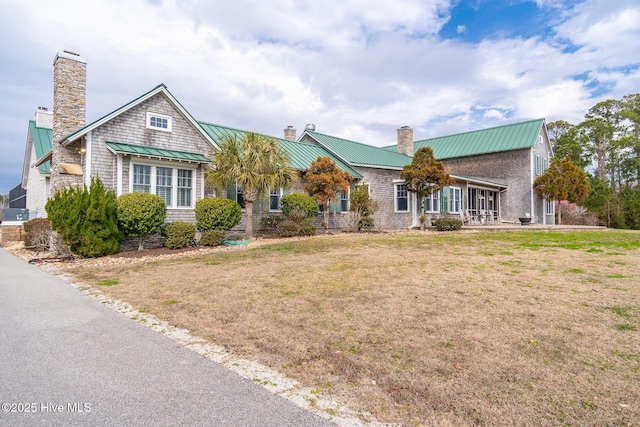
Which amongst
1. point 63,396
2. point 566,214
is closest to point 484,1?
point 63,396

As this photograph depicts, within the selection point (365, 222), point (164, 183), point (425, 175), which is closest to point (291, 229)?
point (365, 222)

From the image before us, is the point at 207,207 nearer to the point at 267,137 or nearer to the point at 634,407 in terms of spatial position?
the point at 267,137

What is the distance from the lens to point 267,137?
48.8ft

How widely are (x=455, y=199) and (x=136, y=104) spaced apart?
20890 mm

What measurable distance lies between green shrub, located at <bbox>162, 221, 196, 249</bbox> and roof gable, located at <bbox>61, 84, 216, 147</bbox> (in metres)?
4.23

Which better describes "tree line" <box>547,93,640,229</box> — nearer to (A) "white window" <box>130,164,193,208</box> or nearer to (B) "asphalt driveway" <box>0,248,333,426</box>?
(A) "white window" <box>130,164,193,208</box>

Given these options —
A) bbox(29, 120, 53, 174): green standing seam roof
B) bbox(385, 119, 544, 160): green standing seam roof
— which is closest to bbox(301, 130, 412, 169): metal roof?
bbox(385, 119, 544, 160): green standing seam roof

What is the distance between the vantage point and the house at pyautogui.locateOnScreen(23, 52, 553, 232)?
12867mm

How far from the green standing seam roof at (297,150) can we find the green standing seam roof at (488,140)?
14.5 m

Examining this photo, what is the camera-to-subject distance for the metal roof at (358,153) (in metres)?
22.0

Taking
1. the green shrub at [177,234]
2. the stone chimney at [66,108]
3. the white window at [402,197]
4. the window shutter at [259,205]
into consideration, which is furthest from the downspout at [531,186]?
the stone chimney at [66,108]

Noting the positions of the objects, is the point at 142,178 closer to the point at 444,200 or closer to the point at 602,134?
the point at 444,200

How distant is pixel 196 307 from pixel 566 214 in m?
34.9

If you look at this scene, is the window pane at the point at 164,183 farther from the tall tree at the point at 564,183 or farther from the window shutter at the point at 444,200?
the tall tree at the point at 564,183
